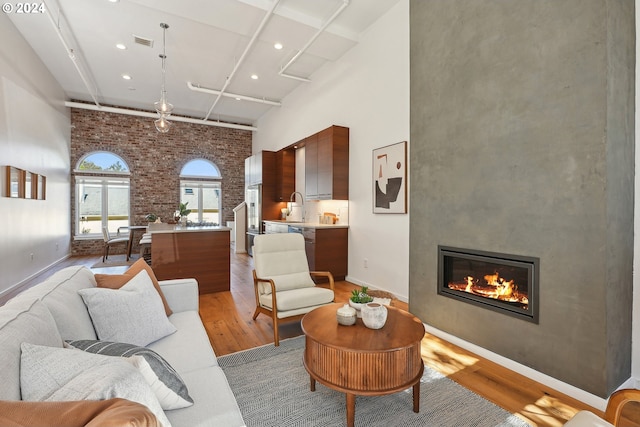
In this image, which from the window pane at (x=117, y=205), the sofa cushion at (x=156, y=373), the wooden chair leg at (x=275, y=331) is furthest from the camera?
the window pane at (x=117, y=205)

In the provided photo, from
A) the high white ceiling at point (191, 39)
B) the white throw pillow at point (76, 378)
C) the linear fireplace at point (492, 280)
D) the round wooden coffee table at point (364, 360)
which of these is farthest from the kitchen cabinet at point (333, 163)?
the white throw pillow at point (76, 378)

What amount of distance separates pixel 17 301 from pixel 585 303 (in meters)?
3.12

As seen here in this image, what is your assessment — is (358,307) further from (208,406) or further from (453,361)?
(208,406)

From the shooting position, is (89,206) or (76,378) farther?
(89,206)

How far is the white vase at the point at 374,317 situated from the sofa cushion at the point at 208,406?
0.93 meters

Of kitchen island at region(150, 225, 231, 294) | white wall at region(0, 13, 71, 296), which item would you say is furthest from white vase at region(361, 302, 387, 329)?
white wall at region(0, 13, 71, 296)

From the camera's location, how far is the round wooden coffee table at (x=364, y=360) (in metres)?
A: 1.69

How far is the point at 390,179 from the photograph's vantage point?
14.1ft

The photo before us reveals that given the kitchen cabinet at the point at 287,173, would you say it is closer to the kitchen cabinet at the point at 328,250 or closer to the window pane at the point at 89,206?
the kitchen cabinet at the point at 328,250

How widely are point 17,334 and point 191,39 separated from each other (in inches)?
206

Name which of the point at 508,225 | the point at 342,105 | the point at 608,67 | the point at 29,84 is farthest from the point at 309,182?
the point at 29,84

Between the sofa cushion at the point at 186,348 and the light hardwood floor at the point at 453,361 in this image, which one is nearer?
the sofa cushion at the point at 186,348

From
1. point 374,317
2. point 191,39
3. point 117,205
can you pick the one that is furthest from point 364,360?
point 117,205

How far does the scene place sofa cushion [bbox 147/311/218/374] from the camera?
5.20 ft
